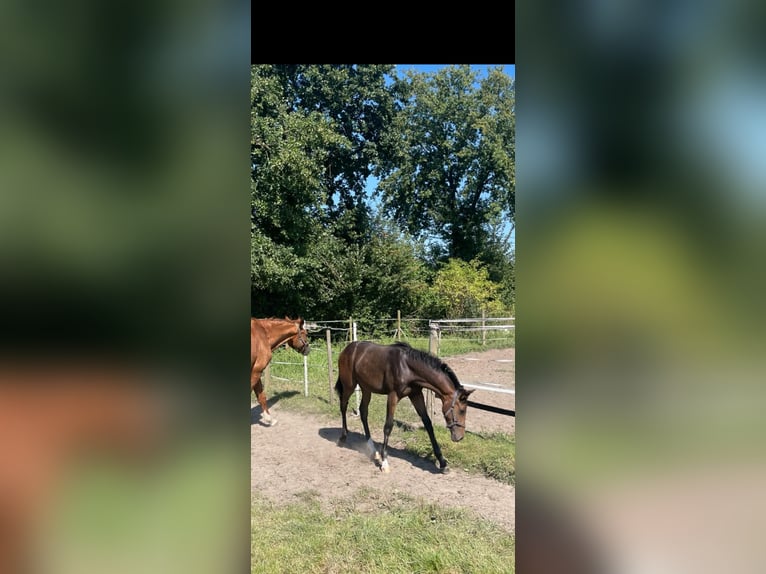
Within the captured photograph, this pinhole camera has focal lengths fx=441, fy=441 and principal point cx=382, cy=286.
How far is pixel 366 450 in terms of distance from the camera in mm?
5438

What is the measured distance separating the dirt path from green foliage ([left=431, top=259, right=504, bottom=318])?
28.2 ft

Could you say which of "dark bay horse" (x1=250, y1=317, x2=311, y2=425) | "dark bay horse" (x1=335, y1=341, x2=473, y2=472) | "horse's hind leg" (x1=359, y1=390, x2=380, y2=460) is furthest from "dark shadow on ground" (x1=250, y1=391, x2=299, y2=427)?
"dark bay horse" (x1=335, y1=341, x2=473, y2=472)

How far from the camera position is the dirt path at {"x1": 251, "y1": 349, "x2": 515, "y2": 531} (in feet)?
13.6

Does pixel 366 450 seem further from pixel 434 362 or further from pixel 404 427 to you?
pixel 434 362

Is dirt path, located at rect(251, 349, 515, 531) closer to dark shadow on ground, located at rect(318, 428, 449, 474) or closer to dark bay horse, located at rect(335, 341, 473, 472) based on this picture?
dark shadow on ground, located at rect(318, 428, 449, 474)

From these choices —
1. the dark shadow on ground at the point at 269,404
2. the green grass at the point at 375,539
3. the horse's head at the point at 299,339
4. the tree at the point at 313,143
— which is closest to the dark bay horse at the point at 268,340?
the horse's head at the point at 299,339
